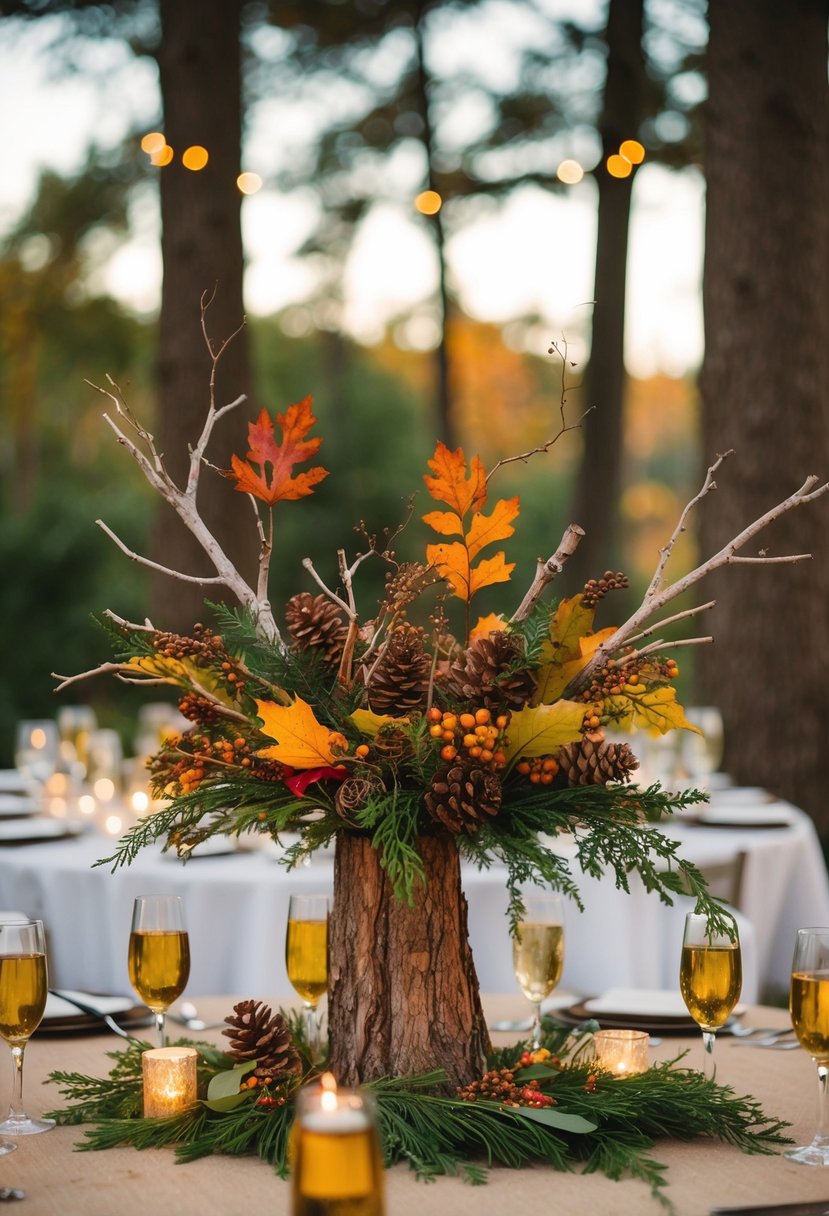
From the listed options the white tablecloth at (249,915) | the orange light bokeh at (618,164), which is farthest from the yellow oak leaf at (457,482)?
the orange light bokeh at (618,164)

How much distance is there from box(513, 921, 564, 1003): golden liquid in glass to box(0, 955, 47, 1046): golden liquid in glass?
28.0 inches

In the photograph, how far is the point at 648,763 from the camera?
5.42 meters

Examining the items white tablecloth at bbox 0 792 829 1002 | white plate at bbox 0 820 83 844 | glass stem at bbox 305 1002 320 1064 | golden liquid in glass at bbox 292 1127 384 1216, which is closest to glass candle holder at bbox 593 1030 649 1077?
glass stem at bbox 305 1002 320 1064

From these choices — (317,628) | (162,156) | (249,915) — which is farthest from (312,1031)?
(162,156)

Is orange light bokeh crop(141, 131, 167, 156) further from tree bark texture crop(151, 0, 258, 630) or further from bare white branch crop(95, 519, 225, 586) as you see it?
bare white branch crop(95, 519, 225, 586)

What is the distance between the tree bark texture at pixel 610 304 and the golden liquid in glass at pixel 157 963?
726cm

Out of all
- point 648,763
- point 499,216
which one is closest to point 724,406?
point 648,763

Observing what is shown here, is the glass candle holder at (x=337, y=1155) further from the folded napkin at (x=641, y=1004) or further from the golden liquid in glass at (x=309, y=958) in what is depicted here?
the folded napkin at (x=641, y=1004)

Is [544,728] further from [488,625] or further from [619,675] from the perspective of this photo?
[488,625]

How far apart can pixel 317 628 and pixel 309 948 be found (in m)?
0.47

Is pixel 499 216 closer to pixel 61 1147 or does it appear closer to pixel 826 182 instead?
pixel 826 182

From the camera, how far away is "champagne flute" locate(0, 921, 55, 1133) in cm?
169

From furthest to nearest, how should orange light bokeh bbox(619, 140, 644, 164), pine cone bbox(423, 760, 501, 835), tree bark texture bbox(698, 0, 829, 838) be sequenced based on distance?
1. tree bark texture bbox(698, 0, 829, 838)
2. orange light bokeh bbox(619, 140, 644, 164)
3. pine cone bbox(423, 760, 501, 835)

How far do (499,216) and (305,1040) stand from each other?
1052 cm
